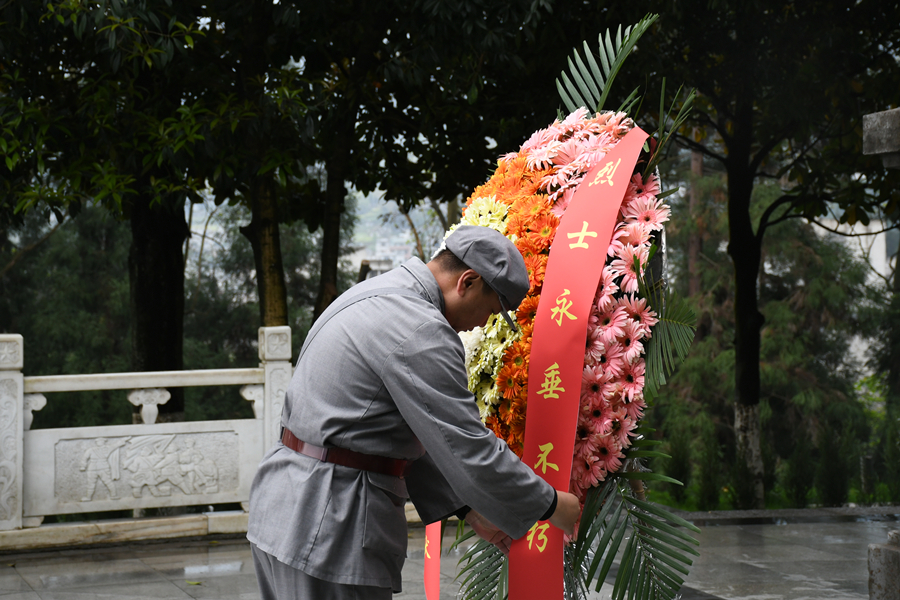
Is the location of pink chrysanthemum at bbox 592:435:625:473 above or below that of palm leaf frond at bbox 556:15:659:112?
below

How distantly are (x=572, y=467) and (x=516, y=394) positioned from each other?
0.27m

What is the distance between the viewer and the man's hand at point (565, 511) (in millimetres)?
2275

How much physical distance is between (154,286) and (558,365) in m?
6.72

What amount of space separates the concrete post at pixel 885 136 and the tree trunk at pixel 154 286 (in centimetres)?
641

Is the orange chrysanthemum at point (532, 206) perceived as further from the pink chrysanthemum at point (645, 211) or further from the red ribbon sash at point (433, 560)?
the red ribbon sash at point (433, 560)

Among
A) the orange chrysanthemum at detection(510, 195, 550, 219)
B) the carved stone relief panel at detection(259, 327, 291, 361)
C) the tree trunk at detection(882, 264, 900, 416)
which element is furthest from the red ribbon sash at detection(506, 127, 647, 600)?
Answer: the tree trunk at detection(882, 264, 900, 416)

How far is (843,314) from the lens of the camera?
1354 centimetres

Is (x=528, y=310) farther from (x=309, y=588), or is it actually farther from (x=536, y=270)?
(x=309, y=588)

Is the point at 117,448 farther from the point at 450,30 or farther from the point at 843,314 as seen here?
the point at 843,314

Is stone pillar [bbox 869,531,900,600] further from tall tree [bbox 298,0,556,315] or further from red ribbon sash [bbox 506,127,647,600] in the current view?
tall tree [bbox 298,0,556,315]

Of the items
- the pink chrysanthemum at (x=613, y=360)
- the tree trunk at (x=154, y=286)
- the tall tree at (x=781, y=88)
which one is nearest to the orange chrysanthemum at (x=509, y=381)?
the pink chrysanthemum at (x=613, y=360)

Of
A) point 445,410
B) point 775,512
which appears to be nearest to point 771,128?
point 775,512

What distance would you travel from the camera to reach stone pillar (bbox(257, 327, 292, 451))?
660 centimetres

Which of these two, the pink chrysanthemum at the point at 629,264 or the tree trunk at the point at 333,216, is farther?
the tree trunk at the point at 333,216
